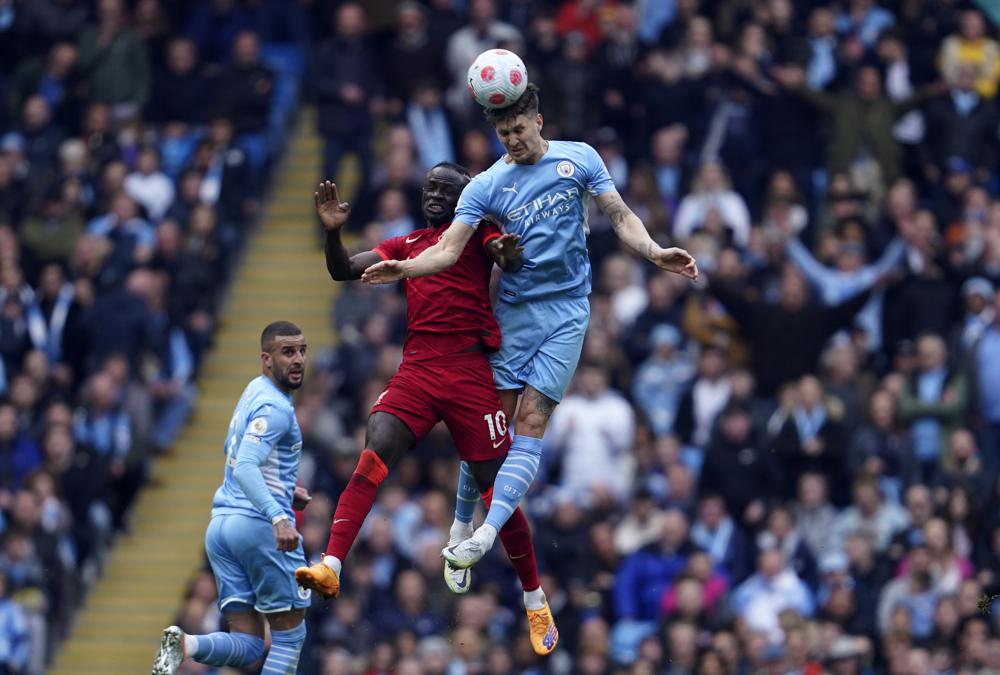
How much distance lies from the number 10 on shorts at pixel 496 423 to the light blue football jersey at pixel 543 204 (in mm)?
772

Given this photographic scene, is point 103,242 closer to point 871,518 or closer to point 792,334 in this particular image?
point 792,334

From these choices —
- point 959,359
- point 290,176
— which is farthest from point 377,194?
point 959,359

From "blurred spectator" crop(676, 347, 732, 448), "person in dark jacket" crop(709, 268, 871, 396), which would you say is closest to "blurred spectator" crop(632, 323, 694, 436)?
"blurred spectator" crop(676, 347, 732, 448)

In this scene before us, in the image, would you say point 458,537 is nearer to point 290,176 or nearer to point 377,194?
point 377,194

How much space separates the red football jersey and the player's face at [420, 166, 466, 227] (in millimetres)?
99

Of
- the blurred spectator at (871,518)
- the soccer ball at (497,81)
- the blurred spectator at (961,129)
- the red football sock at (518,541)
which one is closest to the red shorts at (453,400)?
the red football sock at (518,541)

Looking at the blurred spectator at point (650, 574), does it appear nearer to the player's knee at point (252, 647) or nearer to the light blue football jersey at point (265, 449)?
the player's knee at point (252, 647)

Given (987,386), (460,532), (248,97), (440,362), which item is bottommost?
(248,97)

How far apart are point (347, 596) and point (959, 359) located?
583cm

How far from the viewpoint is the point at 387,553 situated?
18.9m

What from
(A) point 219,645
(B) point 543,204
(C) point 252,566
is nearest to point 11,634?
(A) point 219,645

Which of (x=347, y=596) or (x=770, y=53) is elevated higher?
(x=770, y=53)

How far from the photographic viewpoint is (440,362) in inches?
530

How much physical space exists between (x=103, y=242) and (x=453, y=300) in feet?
31.2
